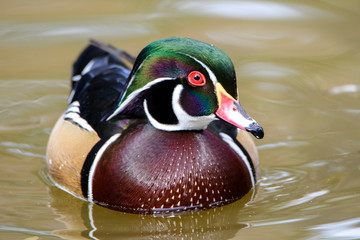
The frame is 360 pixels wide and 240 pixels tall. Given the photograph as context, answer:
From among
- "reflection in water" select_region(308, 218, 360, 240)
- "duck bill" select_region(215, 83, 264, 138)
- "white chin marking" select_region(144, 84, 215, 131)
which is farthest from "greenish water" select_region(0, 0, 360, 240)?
"duck bill" select_region(215, 83, 264, 138)

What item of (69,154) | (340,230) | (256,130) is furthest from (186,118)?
(340,230)

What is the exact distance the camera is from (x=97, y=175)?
4.64 meters

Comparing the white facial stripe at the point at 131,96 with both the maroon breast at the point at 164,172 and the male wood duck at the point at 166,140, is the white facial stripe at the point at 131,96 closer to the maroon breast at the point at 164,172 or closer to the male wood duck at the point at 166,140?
the male wood duck at the point at 166,140

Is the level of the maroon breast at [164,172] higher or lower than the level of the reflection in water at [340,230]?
higher

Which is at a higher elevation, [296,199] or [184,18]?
[184,18]

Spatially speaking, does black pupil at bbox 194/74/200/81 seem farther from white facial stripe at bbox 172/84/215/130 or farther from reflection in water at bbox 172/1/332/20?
reflection in water at bbox 172/1/332/20

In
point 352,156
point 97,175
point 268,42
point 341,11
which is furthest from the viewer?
point 341,11

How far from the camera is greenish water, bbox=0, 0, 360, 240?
4.45 metres

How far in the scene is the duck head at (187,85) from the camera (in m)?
4.16

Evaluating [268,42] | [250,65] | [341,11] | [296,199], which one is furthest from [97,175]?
[341,11]

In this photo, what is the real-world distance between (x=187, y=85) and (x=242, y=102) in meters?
2.09

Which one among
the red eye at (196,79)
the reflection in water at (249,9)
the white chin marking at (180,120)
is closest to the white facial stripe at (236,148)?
the white chin marking at (180,120)

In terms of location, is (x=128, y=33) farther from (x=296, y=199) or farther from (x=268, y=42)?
(x=296, y=199)

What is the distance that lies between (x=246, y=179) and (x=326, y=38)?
3.20m
